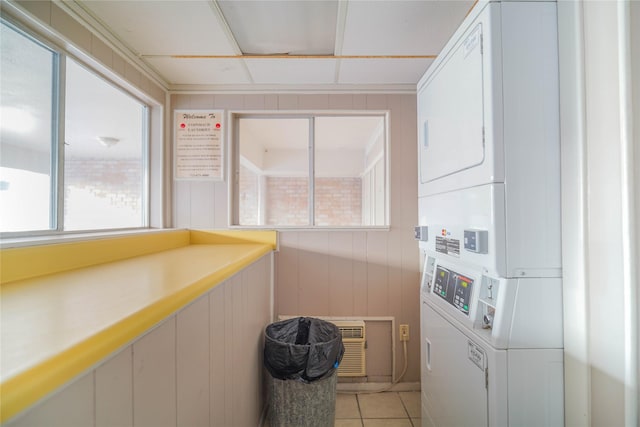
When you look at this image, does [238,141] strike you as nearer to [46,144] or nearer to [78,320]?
[46,144]

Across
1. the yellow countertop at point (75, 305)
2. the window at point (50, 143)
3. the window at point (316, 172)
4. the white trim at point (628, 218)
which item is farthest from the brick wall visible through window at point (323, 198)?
the white trim at point (628, 218)

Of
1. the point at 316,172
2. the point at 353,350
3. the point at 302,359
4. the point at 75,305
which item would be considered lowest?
the point at 353,350

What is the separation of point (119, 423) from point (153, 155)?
2.08m

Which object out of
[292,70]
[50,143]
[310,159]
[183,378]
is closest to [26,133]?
[50,143]

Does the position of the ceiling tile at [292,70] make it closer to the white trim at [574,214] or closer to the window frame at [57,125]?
the window frame at [57,125]

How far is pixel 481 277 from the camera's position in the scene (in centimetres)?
106

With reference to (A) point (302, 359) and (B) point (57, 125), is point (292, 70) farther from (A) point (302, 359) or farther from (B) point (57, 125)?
(A) point (302, 359)

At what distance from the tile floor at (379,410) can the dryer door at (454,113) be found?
1.59 meters

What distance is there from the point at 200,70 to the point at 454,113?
69.4 inches

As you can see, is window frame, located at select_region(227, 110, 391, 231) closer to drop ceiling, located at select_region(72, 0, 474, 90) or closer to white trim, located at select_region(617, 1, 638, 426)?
drop ceiling, located at select_region(72, 0, 474, 90)

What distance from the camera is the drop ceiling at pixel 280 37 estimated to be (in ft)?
4.77

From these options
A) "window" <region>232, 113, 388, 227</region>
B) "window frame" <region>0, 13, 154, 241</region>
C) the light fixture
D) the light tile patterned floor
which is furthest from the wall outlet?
the light fixture

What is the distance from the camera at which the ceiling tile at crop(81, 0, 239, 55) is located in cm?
142

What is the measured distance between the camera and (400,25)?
1.57 meters
